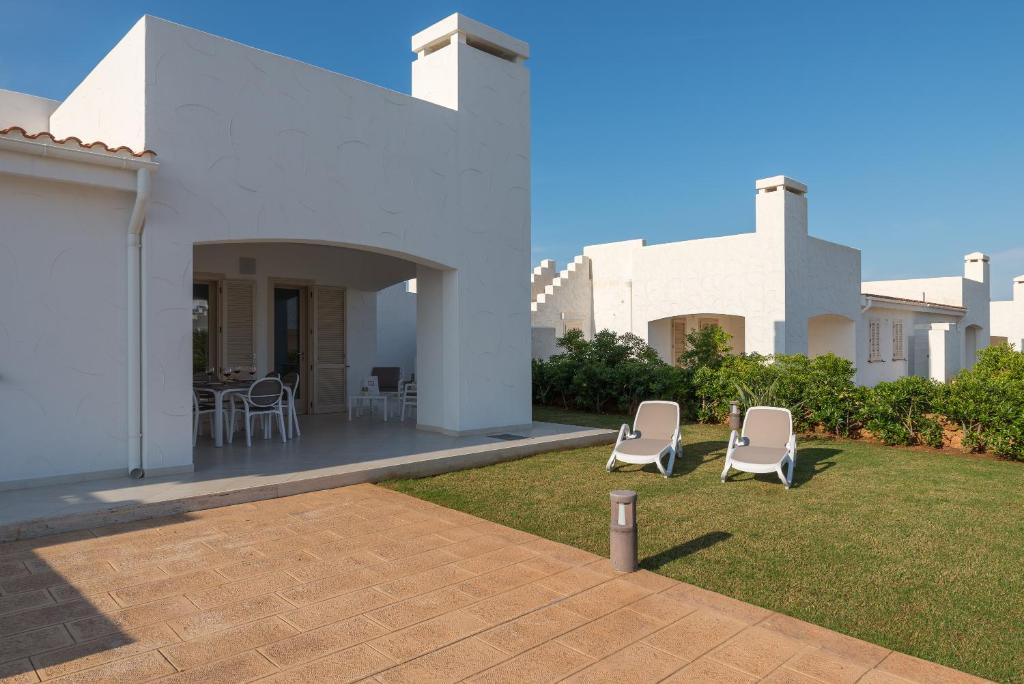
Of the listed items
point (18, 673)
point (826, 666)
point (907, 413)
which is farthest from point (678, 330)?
point (18, 673)

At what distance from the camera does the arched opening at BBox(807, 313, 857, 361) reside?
2003 centimetres

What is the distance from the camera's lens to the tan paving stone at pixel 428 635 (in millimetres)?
3502

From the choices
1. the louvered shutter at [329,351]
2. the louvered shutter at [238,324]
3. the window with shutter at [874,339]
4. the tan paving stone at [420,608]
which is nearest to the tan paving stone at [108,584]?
the tan paving stone at [420,608]

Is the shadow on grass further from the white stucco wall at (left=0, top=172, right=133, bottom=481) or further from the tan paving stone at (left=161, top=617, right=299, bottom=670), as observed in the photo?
the white stucco wall at (left=0, top=172, right=133, bottom=481)

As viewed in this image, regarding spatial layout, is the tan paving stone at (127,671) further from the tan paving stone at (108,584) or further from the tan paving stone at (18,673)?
the tan paving stone at (108,584)

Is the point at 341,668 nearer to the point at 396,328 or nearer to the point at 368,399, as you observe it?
the point at 368,399

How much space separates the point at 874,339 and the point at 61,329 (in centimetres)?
2194

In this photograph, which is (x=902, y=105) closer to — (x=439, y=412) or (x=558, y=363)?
(x=558, y=363)

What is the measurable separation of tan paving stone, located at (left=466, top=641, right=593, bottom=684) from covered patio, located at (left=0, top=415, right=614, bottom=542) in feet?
12.9

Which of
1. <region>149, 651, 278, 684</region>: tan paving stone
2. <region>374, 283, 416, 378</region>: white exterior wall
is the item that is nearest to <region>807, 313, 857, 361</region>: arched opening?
<region>374, 283, 416, 378</region>: white exterior wall

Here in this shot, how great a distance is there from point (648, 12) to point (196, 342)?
38.7 feet

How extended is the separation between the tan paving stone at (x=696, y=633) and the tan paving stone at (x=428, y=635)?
101 cm

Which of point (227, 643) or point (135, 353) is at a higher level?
point (135, 353)

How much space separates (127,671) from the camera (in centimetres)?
325
